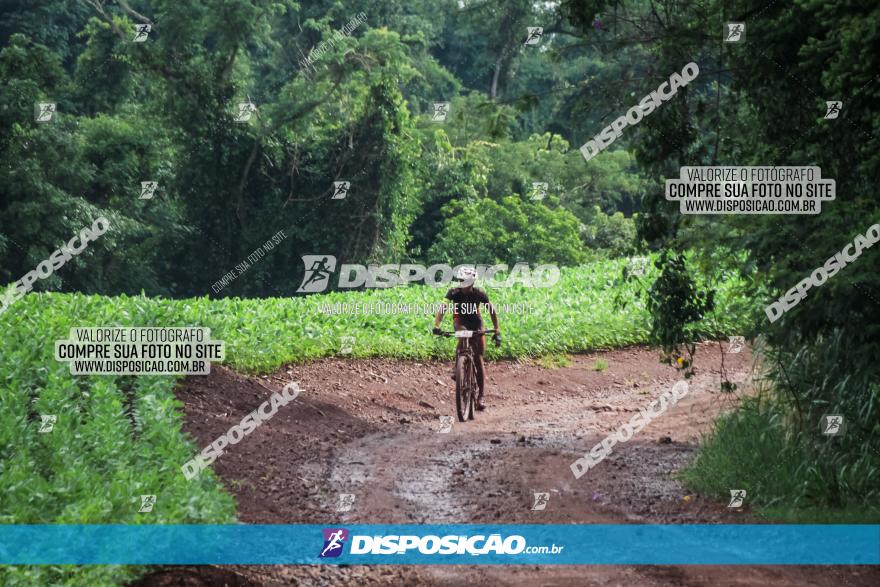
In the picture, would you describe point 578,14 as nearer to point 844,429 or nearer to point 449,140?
A: point 844,429

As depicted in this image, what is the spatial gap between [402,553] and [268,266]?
78.3 ft

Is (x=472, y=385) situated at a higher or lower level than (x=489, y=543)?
higher
